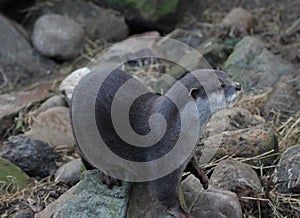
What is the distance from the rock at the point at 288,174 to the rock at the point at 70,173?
1049 millimetres

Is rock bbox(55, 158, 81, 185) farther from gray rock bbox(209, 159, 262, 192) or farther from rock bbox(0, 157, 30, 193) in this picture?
gray rock bbox(209, 159, 262, 192)

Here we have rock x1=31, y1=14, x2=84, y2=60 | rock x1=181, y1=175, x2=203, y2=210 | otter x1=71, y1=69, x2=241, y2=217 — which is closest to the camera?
otter x1=71, y1=69, x2=241, y2=217

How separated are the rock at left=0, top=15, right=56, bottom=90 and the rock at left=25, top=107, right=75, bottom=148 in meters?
1.14

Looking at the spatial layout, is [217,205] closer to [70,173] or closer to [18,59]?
[70,173]

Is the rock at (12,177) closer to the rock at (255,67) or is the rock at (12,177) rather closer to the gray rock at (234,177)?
the gray rock at (234,177)

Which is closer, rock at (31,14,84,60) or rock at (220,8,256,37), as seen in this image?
rock at (31,14,84,60)

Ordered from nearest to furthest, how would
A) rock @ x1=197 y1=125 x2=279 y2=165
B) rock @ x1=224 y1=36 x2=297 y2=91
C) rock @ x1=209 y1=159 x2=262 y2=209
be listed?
rock @ x1=209 y1=159 x2=262 y2=209 → rock @ x1=197 y1=125 x2=279 y2=165 → rock @ x1=224 y1=36 x2=297 y2=91

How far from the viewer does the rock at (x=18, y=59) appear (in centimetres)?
500

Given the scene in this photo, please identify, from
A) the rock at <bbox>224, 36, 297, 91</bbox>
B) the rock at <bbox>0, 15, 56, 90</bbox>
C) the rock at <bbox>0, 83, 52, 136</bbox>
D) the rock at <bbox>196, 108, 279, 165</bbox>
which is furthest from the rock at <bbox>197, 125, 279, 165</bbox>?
the rock at <bbox>0, 15, 56, 90</bbox>

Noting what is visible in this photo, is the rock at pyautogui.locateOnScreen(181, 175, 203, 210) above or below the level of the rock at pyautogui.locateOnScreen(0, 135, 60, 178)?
above

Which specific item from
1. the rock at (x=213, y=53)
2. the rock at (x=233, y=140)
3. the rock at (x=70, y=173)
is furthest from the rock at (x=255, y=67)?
the rock at (x=70, y=173)

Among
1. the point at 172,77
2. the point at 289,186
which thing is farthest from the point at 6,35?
the point at 289,186

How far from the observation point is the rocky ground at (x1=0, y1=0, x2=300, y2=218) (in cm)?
267

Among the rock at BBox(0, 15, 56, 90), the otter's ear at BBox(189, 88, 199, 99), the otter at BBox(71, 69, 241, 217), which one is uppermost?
the otter's ear at BBox(189, 88, 199, 99)
